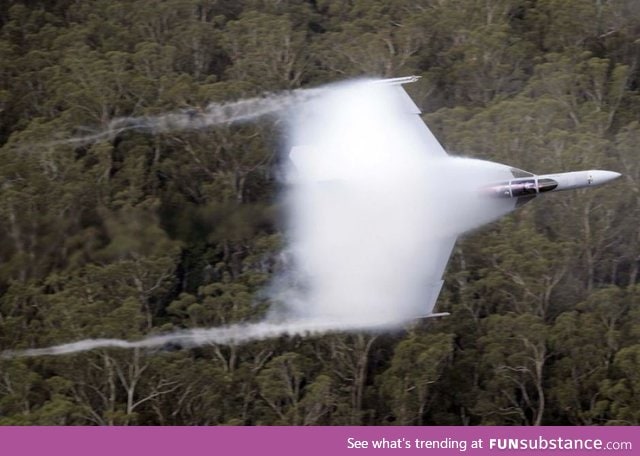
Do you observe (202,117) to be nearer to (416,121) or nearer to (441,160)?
(441,160)

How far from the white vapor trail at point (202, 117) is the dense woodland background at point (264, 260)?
0.50 metres

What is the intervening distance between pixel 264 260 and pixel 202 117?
7339 mm

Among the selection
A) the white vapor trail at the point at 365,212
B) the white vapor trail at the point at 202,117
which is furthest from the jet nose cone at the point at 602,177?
the white vapor trail at the point at 202,117

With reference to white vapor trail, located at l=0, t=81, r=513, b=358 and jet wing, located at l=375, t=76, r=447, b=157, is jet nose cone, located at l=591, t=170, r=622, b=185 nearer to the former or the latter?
white vapor trail, located at l=0, t=81, r=513, b=358

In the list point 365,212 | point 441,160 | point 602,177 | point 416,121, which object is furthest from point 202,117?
point 602,177

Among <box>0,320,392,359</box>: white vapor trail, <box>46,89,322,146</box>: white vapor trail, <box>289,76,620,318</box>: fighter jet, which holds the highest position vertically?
<box>289,76,620,318</box>: fighter jet

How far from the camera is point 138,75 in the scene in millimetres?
56625

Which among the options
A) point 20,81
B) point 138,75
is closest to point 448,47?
point 138,75

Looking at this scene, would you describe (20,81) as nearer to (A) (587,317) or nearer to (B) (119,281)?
(B) (119,281)

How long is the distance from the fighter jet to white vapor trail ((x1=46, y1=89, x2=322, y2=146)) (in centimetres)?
611

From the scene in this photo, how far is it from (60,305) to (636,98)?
2552 centimetres

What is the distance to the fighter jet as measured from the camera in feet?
118

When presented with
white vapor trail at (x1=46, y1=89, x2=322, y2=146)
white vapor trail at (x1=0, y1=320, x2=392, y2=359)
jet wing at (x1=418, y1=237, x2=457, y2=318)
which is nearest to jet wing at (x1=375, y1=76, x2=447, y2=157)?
jet wing at (x1=418, y1=237, x2=457, y2=318)

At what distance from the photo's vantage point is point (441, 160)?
128ft
